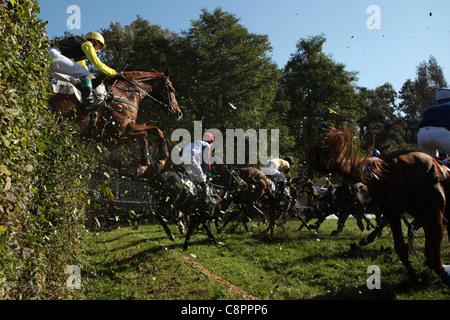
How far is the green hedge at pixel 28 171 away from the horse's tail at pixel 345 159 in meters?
3.21

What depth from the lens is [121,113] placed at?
720 cm

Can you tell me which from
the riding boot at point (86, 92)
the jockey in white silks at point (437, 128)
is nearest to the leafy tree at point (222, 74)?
the riding boot at point (86, 92)

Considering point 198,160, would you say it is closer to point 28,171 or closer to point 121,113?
point 121,113

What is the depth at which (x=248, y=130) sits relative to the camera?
2005cm

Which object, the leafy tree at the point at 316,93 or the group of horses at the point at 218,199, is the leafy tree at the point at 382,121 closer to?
the leafy tree at the point at 316,93

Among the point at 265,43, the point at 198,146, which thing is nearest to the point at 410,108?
the point at 265,43

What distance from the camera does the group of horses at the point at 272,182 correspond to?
14.5 feet

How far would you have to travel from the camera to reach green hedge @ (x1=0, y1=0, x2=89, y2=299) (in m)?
2.52

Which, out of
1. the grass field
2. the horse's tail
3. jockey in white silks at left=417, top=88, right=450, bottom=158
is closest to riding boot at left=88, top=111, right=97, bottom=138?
the grass field

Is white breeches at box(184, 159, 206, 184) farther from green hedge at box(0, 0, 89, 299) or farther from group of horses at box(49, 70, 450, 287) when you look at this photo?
green hedge at box(0, 0, 89, 299)

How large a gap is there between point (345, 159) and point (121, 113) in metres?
4.74

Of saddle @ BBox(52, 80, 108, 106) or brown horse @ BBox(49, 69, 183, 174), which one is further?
brown horse @ BBox(49, 69, 183, 174)

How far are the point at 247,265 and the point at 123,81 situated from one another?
481 cm
